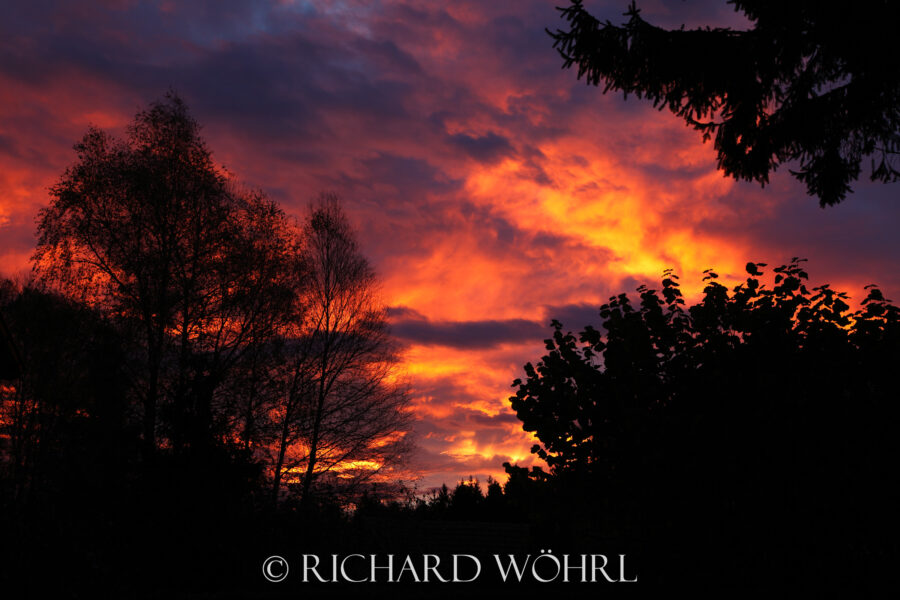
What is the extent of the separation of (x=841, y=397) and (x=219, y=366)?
15429 mm

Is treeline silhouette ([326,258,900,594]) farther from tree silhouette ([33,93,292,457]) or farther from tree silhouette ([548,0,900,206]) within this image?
tree silhouette ([33,93,292,457])

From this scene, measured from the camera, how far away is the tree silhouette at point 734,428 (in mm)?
10703

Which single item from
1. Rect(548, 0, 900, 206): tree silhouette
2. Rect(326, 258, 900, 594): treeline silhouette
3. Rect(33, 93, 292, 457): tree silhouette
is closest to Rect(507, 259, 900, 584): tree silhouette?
Rect(326, 258, 900, 594): treeline silhouette

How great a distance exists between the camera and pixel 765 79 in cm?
1037

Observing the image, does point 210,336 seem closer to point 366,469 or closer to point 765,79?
point 366,469

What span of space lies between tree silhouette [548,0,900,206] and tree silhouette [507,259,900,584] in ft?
7.92

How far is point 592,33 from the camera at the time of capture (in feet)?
33.1

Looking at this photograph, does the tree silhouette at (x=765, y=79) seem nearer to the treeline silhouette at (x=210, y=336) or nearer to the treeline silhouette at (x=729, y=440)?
the treeline silhouette at (x=729, y=440)

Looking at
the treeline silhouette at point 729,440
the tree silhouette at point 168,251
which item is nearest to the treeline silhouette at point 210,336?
the tree silhouette at point 168,251

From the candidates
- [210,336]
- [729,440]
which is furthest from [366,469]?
[729,440]

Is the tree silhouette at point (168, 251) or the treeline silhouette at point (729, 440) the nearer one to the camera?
the treeline silhouette at point (729, 440)

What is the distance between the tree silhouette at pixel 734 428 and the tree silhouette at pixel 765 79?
7.92ft

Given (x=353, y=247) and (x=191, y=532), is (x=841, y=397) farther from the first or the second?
(x=353, y=247)

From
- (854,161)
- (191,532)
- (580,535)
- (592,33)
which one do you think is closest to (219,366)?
(191,532)
